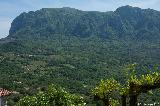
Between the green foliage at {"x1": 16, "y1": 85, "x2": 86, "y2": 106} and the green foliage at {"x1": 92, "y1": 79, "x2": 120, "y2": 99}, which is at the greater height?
the green foliage at {"x1": 92, "y1": 79, "x2": 120, "y2": 99}

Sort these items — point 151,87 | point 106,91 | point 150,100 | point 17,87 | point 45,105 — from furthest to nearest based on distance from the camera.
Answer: point 17,87
point 150,100
point 45,105
point 106,91
point 151,87

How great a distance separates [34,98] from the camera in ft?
95.7

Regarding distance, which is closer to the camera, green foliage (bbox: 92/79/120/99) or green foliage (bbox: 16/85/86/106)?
green foliage (bbox: 92/79/120/99)

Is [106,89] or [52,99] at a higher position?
[106,89]

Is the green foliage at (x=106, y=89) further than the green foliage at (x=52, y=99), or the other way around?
the green foliage at (x=52, y=99)

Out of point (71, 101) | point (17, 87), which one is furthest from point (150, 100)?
point (71, 101)

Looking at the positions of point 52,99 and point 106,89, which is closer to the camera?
point 106,89

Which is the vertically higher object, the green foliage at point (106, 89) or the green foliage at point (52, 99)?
the green foliage at point (106, 89)

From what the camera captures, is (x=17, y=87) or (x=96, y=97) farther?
(x=17, y=87)

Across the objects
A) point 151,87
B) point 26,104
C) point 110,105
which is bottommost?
point 26,104

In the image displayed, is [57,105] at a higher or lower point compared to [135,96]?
lower

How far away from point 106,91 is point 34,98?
408 inches

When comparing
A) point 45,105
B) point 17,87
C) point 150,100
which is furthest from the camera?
point 17,87

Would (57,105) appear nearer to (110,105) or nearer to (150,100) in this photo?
(110,105)
